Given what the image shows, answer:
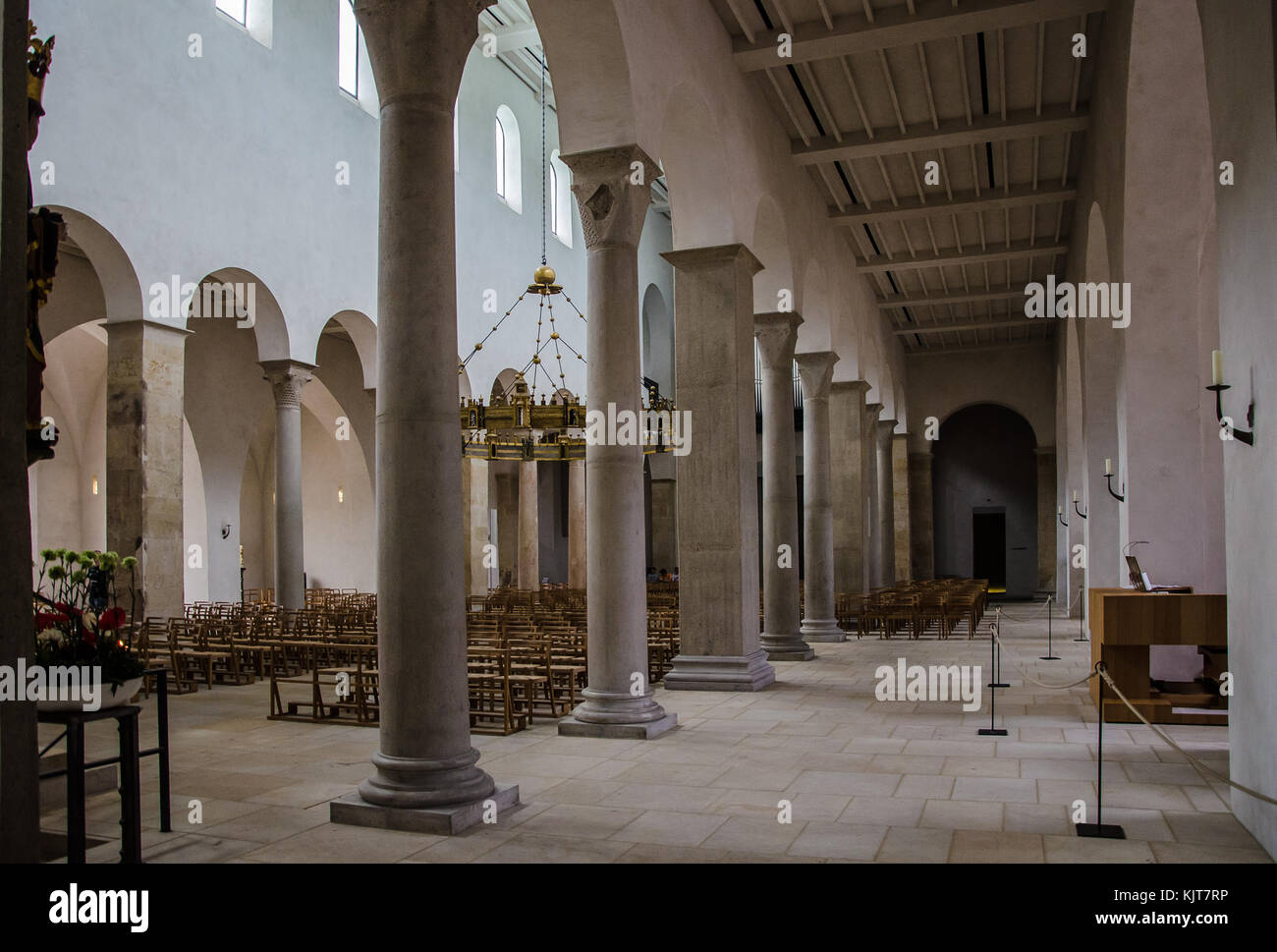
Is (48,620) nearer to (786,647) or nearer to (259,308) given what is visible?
(786,647)

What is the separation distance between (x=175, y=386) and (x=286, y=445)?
314 cm

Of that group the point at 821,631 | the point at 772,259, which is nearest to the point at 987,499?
the point at 821,631

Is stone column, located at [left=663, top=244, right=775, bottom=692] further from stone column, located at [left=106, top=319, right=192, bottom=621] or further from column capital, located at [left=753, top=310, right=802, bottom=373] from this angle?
stone column, located at [left=106, top=319, right=192, bottom=621]

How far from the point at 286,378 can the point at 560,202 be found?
10.4 m

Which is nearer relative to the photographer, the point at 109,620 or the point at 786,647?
the point at 109,620

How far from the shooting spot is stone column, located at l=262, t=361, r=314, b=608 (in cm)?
1795

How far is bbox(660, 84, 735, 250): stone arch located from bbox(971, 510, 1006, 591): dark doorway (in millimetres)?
26158

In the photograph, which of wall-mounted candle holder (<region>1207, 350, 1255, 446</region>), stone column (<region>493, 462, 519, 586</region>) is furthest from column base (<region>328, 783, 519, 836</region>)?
stone column (<region>493, 462, 519, 586</region>)

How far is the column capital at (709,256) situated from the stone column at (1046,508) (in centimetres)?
2236

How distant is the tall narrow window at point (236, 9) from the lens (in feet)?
55.3

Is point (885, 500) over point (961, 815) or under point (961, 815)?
over

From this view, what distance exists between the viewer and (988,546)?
35.5 metres

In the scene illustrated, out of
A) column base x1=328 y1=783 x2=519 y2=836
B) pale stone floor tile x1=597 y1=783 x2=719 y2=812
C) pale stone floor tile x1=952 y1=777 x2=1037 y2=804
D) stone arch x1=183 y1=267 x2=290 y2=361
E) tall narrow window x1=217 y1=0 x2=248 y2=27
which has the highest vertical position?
tall narrow window x1=217 y1=0 x2=248 y2=27
